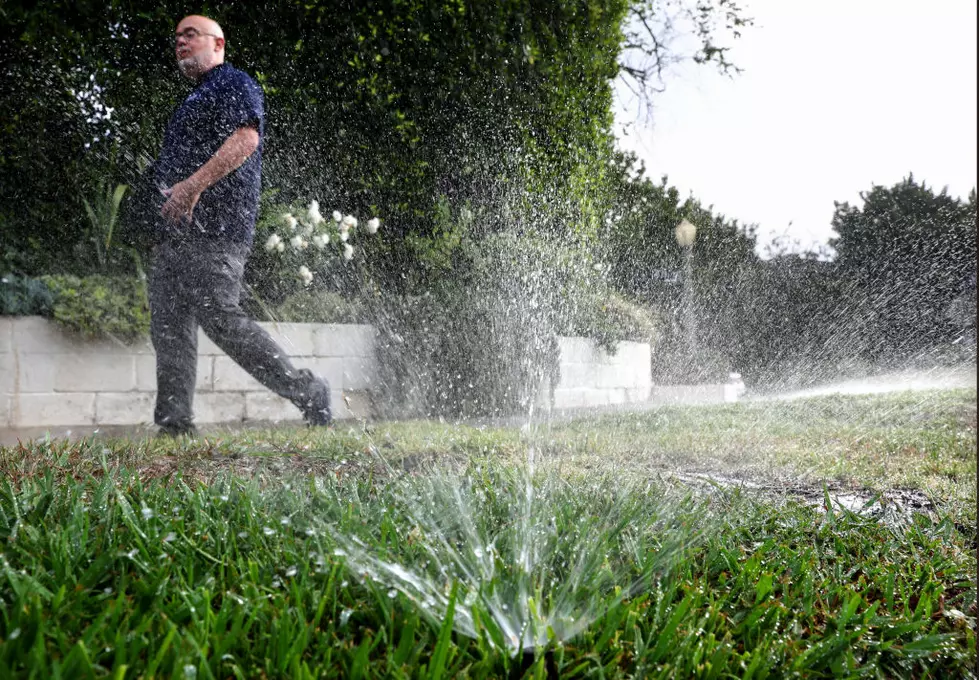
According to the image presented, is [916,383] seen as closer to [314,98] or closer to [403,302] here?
[403,302]

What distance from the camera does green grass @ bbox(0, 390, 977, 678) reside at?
852mm

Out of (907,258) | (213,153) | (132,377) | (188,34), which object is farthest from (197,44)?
(907,258)

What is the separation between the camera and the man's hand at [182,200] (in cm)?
224

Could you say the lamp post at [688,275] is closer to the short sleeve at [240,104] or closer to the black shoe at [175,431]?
the short sleeve at [240,104]

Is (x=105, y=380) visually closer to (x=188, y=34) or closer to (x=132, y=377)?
(x=132, y=377)

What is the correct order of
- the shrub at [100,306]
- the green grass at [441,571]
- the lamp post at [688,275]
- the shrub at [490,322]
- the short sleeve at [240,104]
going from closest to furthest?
the green grass at [441,571] → the shrub at [100,306] → the short sleeve at [240,104] → the shrub at [490,322] → the lamp post at [688,275]

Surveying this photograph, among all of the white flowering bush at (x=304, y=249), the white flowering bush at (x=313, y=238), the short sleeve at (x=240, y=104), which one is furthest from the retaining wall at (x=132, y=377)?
the short sleeve at (x=240, y=104)

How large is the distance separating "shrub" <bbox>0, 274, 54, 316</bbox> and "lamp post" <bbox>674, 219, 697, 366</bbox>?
2580 mm

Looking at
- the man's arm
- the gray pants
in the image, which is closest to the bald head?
the man's arm

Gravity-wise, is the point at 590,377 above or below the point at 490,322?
below

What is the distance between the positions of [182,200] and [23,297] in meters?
0.56

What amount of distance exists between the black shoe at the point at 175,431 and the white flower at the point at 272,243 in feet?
2.26

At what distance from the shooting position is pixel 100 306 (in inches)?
86.7

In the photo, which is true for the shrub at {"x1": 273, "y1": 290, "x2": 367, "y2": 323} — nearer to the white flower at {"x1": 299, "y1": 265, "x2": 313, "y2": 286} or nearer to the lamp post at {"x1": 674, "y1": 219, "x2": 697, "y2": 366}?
the white flower at {"x1": 299, "y1": 265, "x2": 313, "y2": 286}
